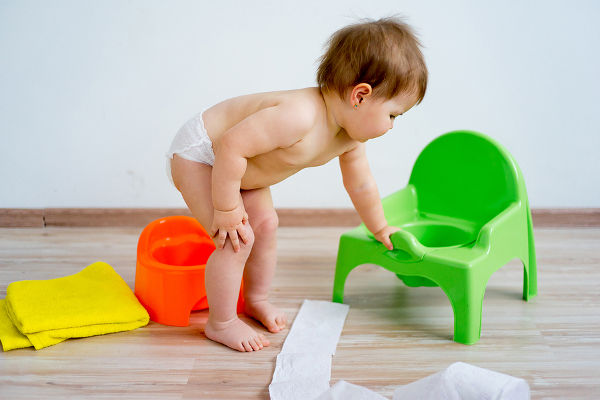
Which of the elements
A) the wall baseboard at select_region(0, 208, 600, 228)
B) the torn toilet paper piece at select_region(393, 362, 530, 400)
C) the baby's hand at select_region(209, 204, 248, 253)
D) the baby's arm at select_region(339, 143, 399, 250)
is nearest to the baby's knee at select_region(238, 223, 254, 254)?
the baby's hand at select_region(209, 204, 248, 253)

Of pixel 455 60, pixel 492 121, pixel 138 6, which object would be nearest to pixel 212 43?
pixel 138 6

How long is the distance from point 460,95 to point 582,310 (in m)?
0.74

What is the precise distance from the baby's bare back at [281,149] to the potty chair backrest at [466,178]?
12.6 inches

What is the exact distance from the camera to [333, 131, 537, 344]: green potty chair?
1103mm

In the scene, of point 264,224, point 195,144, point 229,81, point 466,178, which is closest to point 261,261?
point 264,224

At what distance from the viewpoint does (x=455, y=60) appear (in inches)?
67.2

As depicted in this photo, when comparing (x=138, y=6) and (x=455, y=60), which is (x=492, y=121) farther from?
(x=138, y=6)

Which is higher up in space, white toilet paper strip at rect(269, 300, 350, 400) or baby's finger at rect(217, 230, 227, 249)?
baby's finger at rect(217, 230, 227, 249)

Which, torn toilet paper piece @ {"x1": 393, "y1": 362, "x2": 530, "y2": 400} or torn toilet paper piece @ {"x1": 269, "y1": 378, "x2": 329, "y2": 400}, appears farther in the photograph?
torn toilet paper piece @ {"x1": 269, "y1": 378, "x2": 329, "y2": 400}

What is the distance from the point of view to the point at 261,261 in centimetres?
121

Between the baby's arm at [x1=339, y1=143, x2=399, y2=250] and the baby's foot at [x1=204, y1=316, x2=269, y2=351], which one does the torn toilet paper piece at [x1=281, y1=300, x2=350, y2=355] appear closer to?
the baby's foot at [x1=204, y1=316, x2=269, y2=351]

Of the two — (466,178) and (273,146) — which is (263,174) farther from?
(466,178)

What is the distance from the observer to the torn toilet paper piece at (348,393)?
87cm

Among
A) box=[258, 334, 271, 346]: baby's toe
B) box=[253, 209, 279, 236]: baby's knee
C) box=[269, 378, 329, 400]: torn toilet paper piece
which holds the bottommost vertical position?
box=[258, 334, 271, 346]: baby's toe
